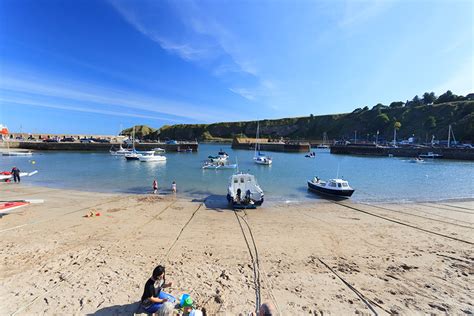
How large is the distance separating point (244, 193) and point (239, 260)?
397 inches

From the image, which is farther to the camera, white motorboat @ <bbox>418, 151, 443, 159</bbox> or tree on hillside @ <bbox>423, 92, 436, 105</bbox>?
tree on hillside @ <bbox>423, 92, 436, 105</bbox>

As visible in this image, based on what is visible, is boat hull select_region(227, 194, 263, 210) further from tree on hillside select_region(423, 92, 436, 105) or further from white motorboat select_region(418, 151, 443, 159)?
tree on hillside select_region(423, 92, 436, 105)

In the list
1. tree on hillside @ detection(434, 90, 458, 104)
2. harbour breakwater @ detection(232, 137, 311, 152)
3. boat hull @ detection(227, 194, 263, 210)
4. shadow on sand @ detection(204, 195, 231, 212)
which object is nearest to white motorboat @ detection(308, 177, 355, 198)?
boat hull @ detection(227, 194, 263, 210)

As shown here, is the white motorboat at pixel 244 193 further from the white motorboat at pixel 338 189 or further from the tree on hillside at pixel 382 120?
the tree on hillside at pixel 382 120

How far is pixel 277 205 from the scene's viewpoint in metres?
19.2

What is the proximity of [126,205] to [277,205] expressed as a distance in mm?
11152

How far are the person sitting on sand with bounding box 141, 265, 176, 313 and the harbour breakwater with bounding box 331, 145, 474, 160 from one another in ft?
319

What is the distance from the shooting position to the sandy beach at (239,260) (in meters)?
6.14

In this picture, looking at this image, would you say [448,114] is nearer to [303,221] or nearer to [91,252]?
[303,221]

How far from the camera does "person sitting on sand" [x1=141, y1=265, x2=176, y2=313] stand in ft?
17.4

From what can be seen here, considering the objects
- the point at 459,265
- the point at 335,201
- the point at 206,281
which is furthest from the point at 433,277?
the point at 335,201

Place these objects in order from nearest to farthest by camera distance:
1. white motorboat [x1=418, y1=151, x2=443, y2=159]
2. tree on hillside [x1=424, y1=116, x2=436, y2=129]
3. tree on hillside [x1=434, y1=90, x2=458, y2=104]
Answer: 1. white motorboat [x1=418, y1=151, x2=443, y2=159]
2. tree on hillside [x1=424, y1=116, x2=436, y2=129]
3. tree on hillside [x1=434, y1=90, x2=458, y2=104]

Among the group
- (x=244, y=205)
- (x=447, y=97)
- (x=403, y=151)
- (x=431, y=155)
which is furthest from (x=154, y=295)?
(x=447, y=97)

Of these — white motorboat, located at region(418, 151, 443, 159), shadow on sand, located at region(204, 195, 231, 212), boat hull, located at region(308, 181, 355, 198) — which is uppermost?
white motorboat, located at region(418, 151, 443, 159)
